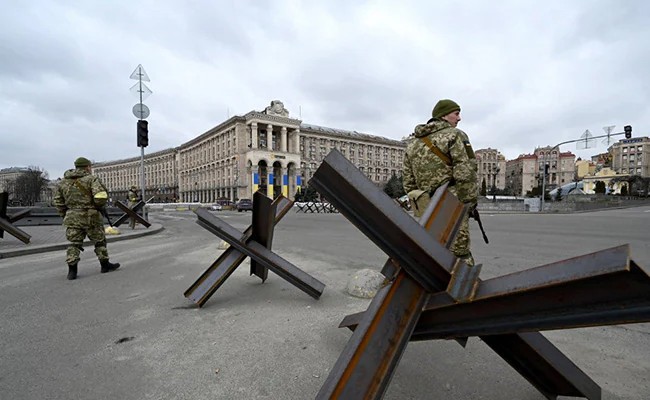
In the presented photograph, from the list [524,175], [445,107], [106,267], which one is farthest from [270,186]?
[524,175]

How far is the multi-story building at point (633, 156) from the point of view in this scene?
3182 inches

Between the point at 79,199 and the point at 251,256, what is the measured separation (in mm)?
3655

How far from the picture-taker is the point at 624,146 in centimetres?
8475

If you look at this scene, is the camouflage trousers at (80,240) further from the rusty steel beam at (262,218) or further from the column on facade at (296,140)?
the column on facade at (296,140)

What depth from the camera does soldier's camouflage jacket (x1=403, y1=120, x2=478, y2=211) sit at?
2611 millimetres

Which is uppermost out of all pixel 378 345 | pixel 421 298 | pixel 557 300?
pixel 557 300

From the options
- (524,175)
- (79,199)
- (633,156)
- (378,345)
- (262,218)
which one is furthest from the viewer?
(524,175)

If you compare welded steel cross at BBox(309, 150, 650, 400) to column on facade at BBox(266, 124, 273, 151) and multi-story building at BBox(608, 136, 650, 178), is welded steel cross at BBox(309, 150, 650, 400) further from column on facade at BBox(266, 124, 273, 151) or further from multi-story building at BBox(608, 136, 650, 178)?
multi-story building at BBox(608, 136, 650, 178)

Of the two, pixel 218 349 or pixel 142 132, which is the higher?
pixel 142 132

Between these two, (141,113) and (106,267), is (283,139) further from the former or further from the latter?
(106,267)

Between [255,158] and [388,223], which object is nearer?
[388,223]

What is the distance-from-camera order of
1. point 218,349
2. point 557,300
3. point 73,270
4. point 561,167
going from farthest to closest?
point 561,167 < point 73,270 < point 218,349 < point 557,300

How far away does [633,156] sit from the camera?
83562mm

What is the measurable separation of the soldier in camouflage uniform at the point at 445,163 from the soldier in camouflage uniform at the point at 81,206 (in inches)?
193
